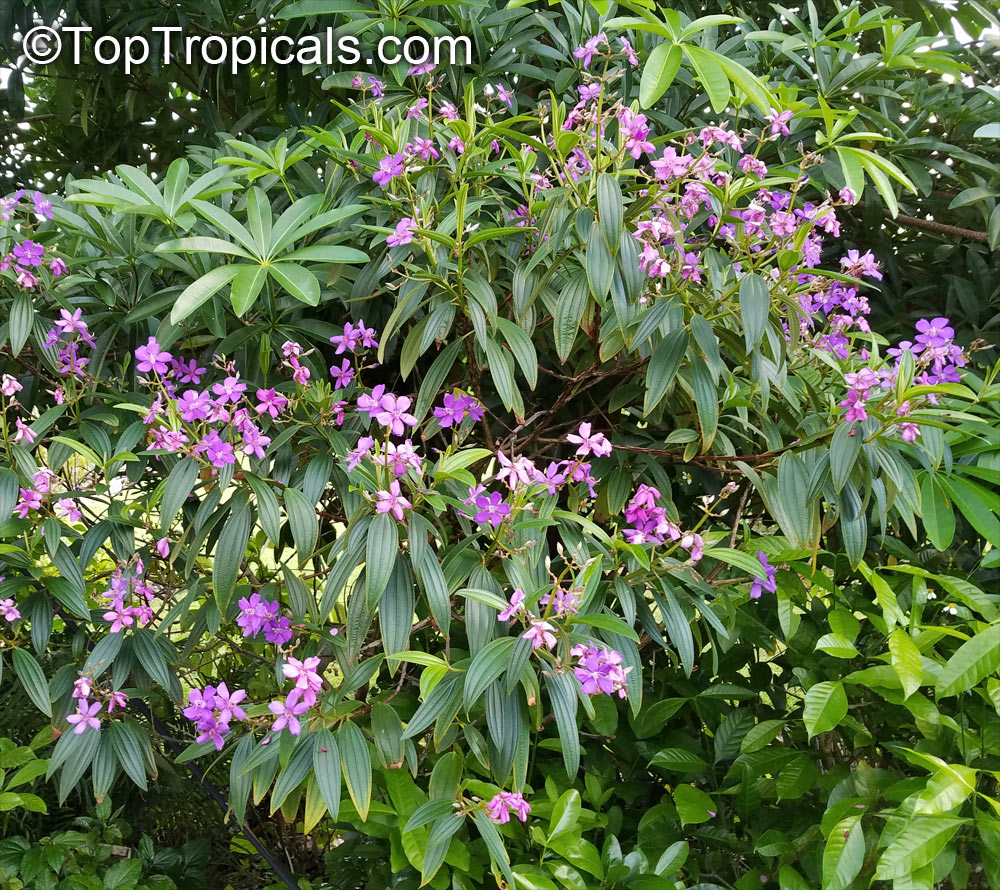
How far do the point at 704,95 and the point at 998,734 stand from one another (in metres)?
1.17

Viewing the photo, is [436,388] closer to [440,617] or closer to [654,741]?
[440,617]

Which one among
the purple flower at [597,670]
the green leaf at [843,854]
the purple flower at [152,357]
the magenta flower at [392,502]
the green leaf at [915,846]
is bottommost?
the green leaf at [843,854]

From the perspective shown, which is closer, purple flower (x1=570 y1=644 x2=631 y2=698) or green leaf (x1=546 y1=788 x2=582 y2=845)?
purple flower (x1=570 y1=644 x2=631 y2=698)

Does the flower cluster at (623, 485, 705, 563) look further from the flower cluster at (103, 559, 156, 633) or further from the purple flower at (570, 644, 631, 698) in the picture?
the flower cluster at (103, 559, 156, 633)

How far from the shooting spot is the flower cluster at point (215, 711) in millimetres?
1101

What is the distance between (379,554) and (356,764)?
0.96 ft

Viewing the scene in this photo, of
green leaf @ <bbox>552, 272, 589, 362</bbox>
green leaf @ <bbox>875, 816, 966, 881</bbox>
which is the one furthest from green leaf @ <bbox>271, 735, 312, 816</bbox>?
green leaf @ <bbox>875, 816, 966, 881</bbox>

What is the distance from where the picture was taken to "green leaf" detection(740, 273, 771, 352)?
3.32ft

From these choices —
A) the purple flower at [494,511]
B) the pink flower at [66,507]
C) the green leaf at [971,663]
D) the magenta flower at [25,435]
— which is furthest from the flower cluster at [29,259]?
the green leaf at [971,663]

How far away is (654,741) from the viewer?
1.56 meters

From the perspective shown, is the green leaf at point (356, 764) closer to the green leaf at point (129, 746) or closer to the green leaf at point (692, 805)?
the green leaf at point (129, 746)

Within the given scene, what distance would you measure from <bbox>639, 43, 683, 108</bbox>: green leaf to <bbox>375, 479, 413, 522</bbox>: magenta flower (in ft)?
1.65

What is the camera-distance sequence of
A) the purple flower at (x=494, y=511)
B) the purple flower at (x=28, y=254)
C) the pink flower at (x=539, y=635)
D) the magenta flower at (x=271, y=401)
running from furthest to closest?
1. the purple flower at (x=28, y=254)
2. the magenta flower at (x=271, y=401)
3. the purple flower at (x=494, y=511)
4. the pink flower at (x=539, y=635)

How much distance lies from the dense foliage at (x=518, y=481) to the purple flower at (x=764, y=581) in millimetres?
16
